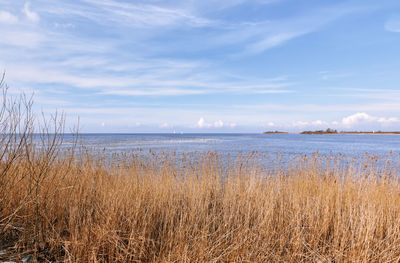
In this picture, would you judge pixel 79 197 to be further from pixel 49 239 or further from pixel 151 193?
pixel 151 193

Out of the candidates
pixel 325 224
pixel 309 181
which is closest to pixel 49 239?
pixel 325 224

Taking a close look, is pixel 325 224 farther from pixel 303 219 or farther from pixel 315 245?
pixel 315 245

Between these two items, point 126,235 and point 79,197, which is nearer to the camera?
point 126,235

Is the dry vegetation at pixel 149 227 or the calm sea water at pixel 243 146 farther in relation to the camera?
the calm sea water at pixel 243 146

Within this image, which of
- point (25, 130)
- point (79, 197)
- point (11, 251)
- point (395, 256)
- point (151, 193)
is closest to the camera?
point (11, 251)

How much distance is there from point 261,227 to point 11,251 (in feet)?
9.56

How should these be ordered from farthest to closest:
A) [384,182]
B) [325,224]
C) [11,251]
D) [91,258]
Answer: [384,182] → [325,224] → [11,251] → [91,258]

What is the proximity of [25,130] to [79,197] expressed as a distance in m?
1.10

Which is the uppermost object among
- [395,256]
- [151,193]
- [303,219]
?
[151,193]

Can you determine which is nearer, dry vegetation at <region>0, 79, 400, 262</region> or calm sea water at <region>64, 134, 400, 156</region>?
dry vegetation at <region>0, 79, 400, 262</region>

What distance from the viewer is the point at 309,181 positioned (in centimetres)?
527

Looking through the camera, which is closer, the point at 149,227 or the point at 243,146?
the point at 149,227

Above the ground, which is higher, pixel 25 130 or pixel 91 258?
pixel 25 130

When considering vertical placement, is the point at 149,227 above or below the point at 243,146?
above
